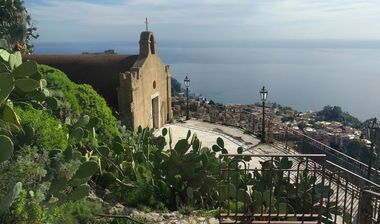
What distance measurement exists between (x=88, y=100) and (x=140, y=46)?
328 inches

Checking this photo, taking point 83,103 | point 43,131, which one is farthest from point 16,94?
point 83,103

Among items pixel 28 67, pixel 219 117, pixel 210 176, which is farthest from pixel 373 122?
pixel 219 117

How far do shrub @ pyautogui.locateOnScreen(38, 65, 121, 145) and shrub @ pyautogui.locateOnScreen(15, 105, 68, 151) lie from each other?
222cm

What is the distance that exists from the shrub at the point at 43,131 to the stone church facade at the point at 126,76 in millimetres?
8636

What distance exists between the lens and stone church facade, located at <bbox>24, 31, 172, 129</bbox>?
15641mm

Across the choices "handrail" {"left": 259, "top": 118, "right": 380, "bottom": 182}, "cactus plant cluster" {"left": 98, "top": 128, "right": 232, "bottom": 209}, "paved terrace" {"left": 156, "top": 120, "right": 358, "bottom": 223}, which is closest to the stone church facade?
"paved terrace" {"left": 156, "top": 120, "right": 358, "bottom": 223}

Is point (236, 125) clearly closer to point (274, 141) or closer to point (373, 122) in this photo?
point (274, 141)

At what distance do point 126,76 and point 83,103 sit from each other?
511cm

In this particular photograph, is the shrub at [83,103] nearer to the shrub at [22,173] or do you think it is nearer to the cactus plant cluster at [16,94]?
the cactus plant cluster at [16,94]

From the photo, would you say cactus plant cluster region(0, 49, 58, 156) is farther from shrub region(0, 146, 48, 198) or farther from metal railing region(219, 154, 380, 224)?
metal railing region(219, 154, 380, 224)

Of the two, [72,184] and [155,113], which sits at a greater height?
[72,184]

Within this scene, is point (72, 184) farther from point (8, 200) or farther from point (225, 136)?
point (225, 136)

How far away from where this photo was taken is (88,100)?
34.9 ft

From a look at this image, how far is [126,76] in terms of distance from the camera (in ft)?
50.6
